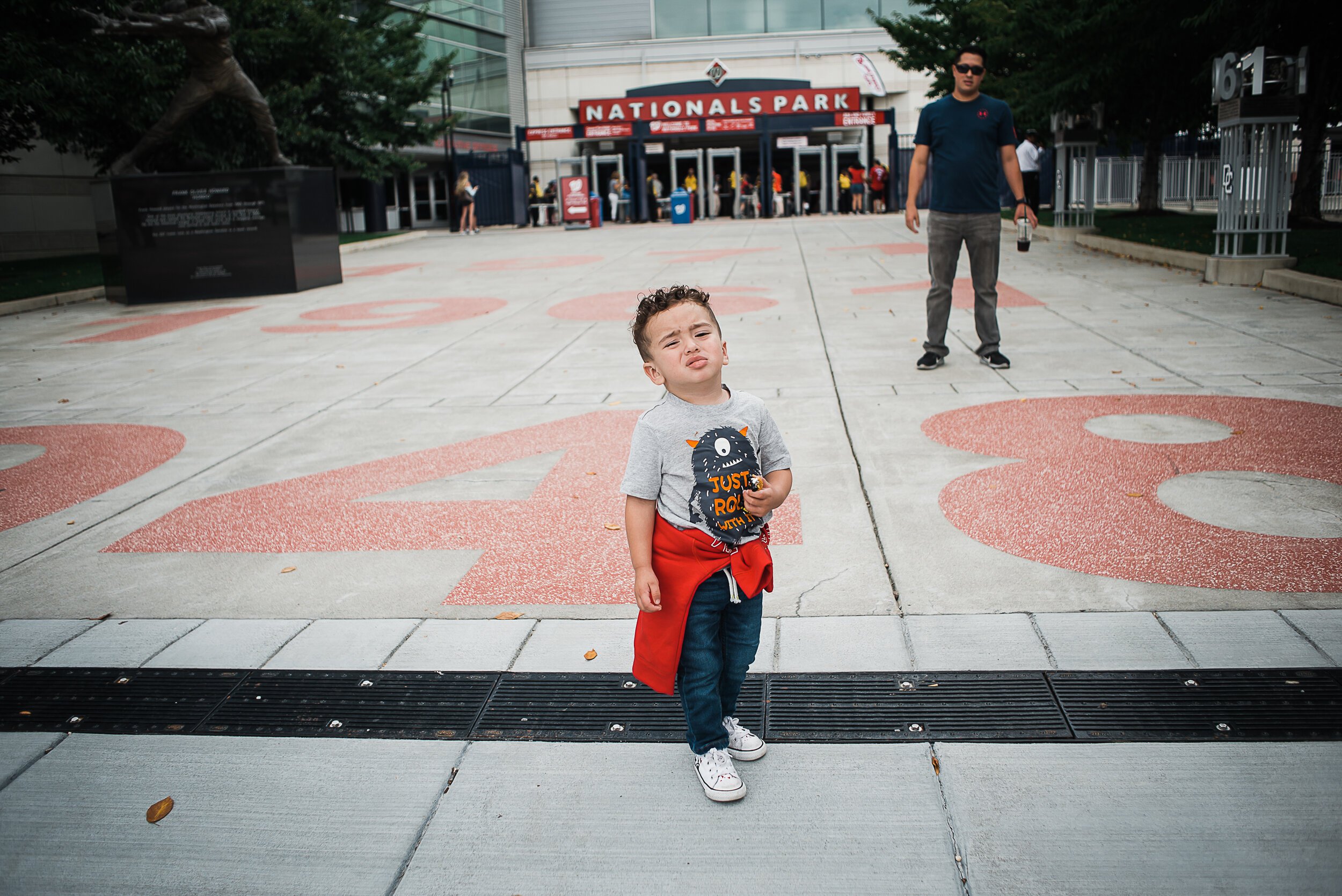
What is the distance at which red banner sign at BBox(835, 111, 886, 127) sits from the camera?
37.2 m

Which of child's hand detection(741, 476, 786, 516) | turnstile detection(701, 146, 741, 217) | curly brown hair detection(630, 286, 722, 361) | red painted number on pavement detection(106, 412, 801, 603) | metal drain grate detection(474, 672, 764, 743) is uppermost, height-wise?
turnstile detection(701, 146, 741, 217)

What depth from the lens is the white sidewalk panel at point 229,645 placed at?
362cm

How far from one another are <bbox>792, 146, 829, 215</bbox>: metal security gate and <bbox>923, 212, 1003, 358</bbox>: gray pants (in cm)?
3049

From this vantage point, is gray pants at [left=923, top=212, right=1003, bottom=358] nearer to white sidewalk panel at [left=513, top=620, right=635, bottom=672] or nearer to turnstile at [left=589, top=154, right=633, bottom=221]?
white sidewalk panel at [left=513, top=620, right=635, bottom=672]

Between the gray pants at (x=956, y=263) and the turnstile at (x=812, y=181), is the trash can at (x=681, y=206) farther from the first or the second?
the gray pants at (x=956, y=263)

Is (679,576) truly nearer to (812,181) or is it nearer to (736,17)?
(812,181)

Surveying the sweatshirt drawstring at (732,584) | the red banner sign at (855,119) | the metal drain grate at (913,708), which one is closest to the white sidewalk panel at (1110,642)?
the metal drain grate at (913,708)

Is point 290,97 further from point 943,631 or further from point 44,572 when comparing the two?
point 943,631

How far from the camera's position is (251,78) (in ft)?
91.9

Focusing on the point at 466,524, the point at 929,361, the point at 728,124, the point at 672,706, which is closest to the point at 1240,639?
the point at 672,706

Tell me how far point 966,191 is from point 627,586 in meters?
4.83

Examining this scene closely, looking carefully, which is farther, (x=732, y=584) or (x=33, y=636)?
(x=33, y=636)

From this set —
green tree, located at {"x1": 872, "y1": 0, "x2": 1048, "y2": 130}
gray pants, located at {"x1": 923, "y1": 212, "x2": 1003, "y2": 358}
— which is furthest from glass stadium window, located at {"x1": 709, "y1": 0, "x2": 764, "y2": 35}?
gray pants, located at {"x1": 923, "y1": 212, "x2": 1003, "y2": 358}

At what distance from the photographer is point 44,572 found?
4.57m
